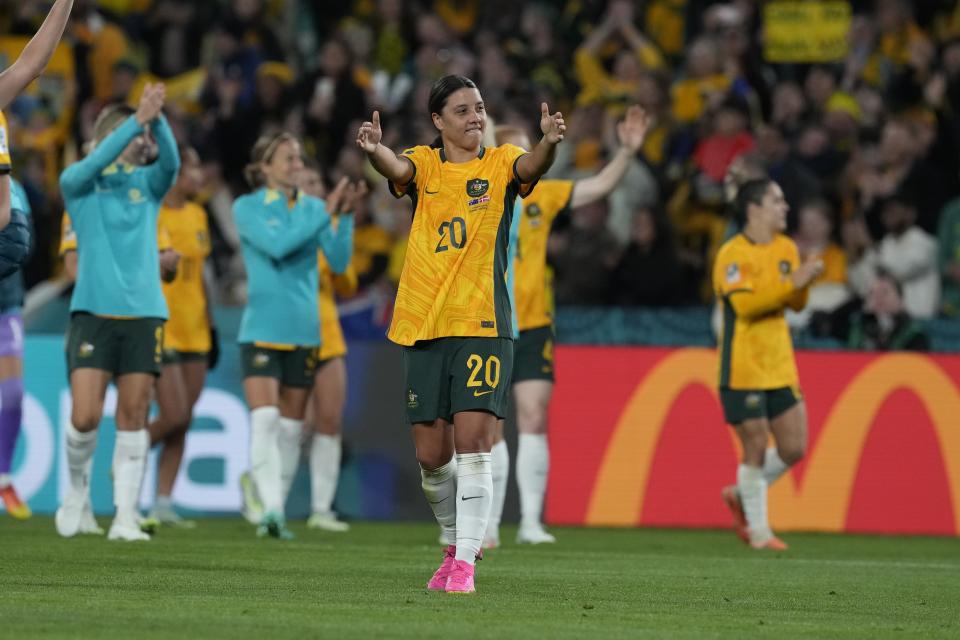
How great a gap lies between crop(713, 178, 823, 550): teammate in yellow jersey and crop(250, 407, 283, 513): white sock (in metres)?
3.03

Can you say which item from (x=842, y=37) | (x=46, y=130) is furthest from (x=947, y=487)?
(x=46, y=130)

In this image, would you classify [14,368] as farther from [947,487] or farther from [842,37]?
[842,37]

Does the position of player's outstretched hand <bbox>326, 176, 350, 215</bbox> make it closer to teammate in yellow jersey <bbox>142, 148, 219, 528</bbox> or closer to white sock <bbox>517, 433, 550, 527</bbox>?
teammate in yellow jersey <bbox>142, 148, 219, 528</bbox>

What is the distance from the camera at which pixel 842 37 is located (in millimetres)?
17625

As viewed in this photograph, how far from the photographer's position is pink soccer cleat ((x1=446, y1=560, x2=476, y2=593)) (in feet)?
24.0

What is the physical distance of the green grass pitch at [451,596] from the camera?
6.02 meters

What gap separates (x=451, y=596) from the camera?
281 inches

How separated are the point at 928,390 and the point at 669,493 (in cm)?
219

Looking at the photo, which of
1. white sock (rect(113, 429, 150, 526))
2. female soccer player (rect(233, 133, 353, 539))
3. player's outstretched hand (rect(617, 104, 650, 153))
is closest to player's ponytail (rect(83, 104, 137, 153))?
female soccer player (rect(233, 133, 353, 539))

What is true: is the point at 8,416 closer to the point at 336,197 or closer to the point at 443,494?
the point at 336,197

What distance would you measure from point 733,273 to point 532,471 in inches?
75.4

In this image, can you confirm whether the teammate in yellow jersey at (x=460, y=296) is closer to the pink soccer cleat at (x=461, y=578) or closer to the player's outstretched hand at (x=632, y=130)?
the pink soccer cleat at (x=461, y=578)

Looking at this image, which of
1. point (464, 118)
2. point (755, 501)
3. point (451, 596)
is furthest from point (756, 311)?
point (451, 596)

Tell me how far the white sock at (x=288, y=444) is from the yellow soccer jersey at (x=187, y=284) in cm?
101
